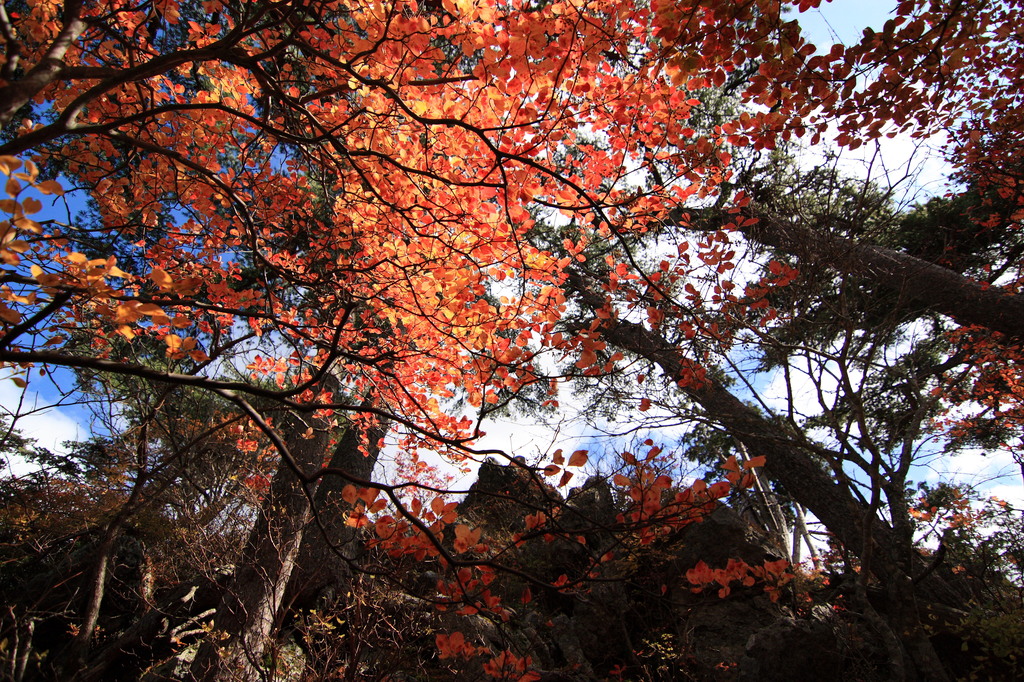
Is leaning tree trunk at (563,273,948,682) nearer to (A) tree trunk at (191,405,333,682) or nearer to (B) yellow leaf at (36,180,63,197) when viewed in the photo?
(B) yellow leaf at (36,180,63,197)

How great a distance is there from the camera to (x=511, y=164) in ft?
12.4

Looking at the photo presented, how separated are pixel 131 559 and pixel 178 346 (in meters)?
9.68

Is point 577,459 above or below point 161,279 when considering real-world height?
below

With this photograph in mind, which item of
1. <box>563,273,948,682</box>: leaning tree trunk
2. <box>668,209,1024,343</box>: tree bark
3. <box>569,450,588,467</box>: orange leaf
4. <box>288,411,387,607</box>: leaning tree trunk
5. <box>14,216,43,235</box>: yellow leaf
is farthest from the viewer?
<box>288,411,387,607</box>: leaning tree trunk

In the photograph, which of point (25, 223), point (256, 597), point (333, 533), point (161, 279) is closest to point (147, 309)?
point (161, 279)

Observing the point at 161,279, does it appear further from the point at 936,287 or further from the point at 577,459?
the point at 936,287

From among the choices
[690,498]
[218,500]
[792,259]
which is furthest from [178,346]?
[218,500]

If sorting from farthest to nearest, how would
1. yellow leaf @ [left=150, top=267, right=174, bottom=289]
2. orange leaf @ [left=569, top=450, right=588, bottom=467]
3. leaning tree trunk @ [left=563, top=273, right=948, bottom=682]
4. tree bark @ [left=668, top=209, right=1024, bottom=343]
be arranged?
tree bark @ [left=668, top=209, right=1024, bottom=343], leaning tree trunk @ [left=563, top=273, right=948, bottom=682], orange leaf @ [left=569, top=450, right=588, bottom=467], yellow leaf @ [left=150, top=267, right=174, bottom=289]

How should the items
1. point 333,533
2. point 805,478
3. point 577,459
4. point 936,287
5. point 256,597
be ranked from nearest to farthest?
point 577,459 → point 256,597 → point 805,478 → point 936,287 → point 333,533

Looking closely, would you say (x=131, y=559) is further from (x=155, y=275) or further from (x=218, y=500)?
(x=155, y=275)

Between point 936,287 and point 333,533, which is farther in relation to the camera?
point 333,533

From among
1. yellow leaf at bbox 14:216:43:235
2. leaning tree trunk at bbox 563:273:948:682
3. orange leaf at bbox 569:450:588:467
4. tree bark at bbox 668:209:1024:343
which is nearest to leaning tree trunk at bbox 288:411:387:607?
leaning tree trunk at bbox 563:273:948:682

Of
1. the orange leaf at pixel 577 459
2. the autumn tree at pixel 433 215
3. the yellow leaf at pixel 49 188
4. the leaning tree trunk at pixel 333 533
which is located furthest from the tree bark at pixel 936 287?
the leaning tree trunk at pixel 333 533

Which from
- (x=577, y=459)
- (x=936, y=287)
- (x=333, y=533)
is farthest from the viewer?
(x=333, y=533)
